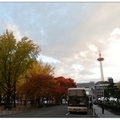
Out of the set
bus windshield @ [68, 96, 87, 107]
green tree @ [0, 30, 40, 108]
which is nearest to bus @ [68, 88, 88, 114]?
bus windshield @ [68, 96, 87, 107]

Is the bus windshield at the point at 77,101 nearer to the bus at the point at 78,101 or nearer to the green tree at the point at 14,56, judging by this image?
the bus at the point at 78,101

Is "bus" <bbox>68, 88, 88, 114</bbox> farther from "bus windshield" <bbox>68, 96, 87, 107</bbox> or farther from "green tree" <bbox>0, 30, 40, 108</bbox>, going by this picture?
"green tree" <bbox>0, 30, 40, 108</bbox>

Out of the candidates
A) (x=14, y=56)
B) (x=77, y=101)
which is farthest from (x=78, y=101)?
(x=14, y=56)

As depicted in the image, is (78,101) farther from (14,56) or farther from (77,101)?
(14,56)

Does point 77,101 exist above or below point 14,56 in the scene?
below

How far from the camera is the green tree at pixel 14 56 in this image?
3822cm

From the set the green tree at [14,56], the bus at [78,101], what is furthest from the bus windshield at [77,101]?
the green tree at [14,56]

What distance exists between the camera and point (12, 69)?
128 ft

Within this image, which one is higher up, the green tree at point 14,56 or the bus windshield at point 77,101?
the green tree at point 14,56

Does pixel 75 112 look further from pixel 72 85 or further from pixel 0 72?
pixel 72 85

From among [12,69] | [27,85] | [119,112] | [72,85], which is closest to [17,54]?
[12,69]

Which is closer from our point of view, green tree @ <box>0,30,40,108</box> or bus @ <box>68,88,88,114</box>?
bus @ <box>68,88,88,114</box>

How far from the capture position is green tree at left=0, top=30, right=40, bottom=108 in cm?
3822

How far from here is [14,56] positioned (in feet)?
127
